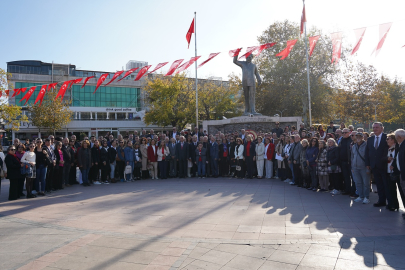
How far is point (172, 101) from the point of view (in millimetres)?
42938

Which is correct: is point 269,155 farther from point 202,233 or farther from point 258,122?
point 202,233

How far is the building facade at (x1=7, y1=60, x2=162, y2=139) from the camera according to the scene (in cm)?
5331

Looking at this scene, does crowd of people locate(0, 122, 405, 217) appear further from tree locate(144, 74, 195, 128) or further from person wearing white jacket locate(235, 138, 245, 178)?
A: tree locate(144, 74, 195, 128)

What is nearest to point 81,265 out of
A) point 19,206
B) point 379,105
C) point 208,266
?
point 208,266

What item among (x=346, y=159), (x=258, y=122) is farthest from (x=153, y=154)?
(x=346, y=159)

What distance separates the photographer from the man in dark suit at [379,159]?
7.57m

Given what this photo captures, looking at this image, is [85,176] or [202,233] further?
[85,176]

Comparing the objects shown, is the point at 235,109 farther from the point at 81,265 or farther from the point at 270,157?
the point at 81,265

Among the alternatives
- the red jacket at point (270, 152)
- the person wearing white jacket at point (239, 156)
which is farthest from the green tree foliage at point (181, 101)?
the red jacket at point (270, 152)

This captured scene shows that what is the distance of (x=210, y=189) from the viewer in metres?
10.8

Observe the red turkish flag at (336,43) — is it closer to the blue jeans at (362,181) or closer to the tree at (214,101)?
the blue jeans at (362,181)

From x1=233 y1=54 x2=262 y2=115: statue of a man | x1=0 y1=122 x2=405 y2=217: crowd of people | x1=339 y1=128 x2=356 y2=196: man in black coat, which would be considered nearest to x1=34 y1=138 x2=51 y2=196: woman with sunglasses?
x1=0 y1=122 x2=405 y2=217: crowd of people

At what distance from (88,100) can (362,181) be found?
186 feet

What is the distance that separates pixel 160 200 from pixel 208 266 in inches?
196
